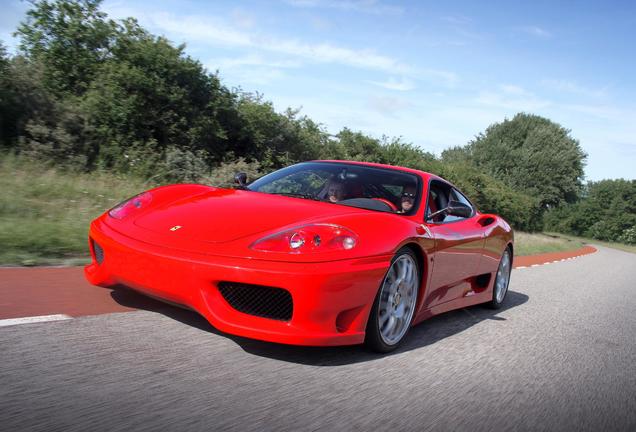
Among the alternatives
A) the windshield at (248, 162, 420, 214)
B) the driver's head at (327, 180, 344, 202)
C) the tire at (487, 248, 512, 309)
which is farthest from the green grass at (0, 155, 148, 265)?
the tire at (487, 248, 512, 309)

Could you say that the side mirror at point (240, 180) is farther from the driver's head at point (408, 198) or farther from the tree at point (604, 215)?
the tree at point (604, 215)

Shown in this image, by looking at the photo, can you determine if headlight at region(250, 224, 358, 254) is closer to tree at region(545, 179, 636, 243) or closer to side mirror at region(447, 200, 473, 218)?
side mirror at region(447, 200, 473, 218)

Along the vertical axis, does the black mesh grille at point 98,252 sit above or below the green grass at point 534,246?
above

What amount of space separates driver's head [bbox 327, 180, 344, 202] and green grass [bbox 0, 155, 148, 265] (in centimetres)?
265

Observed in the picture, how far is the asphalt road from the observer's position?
2.27 metres

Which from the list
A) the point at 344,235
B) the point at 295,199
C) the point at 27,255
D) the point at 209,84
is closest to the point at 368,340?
the point at 344,235

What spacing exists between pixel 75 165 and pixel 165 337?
40.4 feet

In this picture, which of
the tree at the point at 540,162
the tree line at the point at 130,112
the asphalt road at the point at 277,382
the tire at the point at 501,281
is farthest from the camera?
the tree at the point at 540,162

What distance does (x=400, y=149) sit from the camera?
116 feet

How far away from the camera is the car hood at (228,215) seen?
3.29 m

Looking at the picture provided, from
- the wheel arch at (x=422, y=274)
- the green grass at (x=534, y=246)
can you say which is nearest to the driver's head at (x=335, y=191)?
the wheel arch at (x=422, y=274)

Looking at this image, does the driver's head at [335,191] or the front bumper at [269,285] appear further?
the driver's head at [335,191]

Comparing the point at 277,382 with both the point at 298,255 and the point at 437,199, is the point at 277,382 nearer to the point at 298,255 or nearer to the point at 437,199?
the point at 298,255

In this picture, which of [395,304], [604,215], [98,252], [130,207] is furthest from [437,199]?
[604,215]
